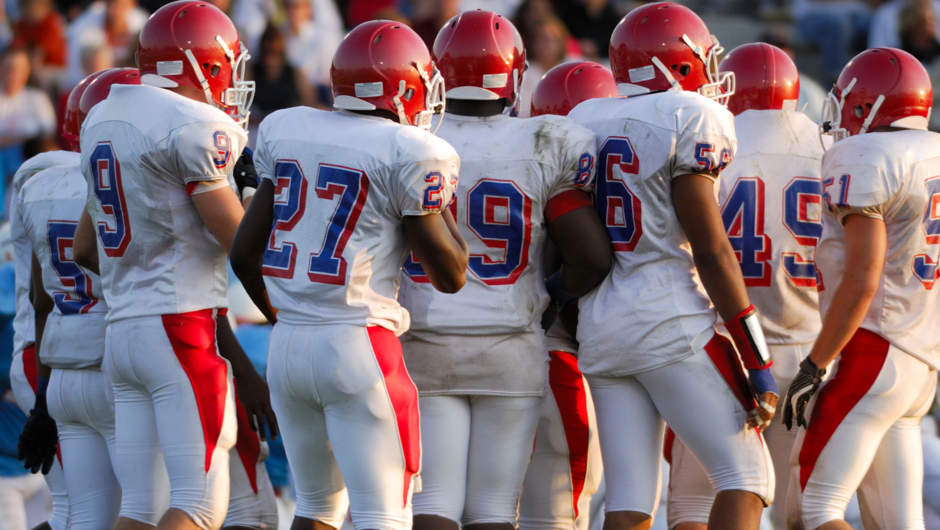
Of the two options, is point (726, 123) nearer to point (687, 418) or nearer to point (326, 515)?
point (687, 418)

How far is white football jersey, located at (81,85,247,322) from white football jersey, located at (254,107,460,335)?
34 centimetres

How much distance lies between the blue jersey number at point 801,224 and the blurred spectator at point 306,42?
6.57 meters

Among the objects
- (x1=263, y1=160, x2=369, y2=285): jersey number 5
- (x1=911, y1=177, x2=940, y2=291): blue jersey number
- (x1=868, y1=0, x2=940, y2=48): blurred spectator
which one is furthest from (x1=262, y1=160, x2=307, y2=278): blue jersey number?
(x1=868, y1=0, x2=940, y2=48): blurred spectator

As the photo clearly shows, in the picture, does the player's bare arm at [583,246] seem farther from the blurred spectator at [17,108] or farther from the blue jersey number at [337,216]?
the blurred spectator at [17,108]

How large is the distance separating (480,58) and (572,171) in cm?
51

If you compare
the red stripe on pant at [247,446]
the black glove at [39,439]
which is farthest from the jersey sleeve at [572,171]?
the black glove at [39,439]

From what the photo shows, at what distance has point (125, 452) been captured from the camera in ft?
11.7

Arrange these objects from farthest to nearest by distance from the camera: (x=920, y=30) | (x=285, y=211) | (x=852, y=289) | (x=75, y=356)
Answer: (x=920, y=30), (x=75, y=356), (x=852, y=289), (x=285, y=211)

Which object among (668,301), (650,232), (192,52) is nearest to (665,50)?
(650,232)

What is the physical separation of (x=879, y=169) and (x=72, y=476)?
3.09m

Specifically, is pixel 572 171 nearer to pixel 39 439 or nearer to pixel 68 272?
pixel 68 272

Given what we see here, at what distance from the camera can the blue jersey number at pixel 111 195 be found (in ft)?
11.6

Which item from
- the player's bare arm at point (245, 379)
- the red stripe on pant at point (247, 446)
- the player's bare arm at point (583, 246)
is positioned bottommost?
the red stripe on pant at point (247, 446)

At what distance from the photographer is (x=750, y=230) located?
3.98m
